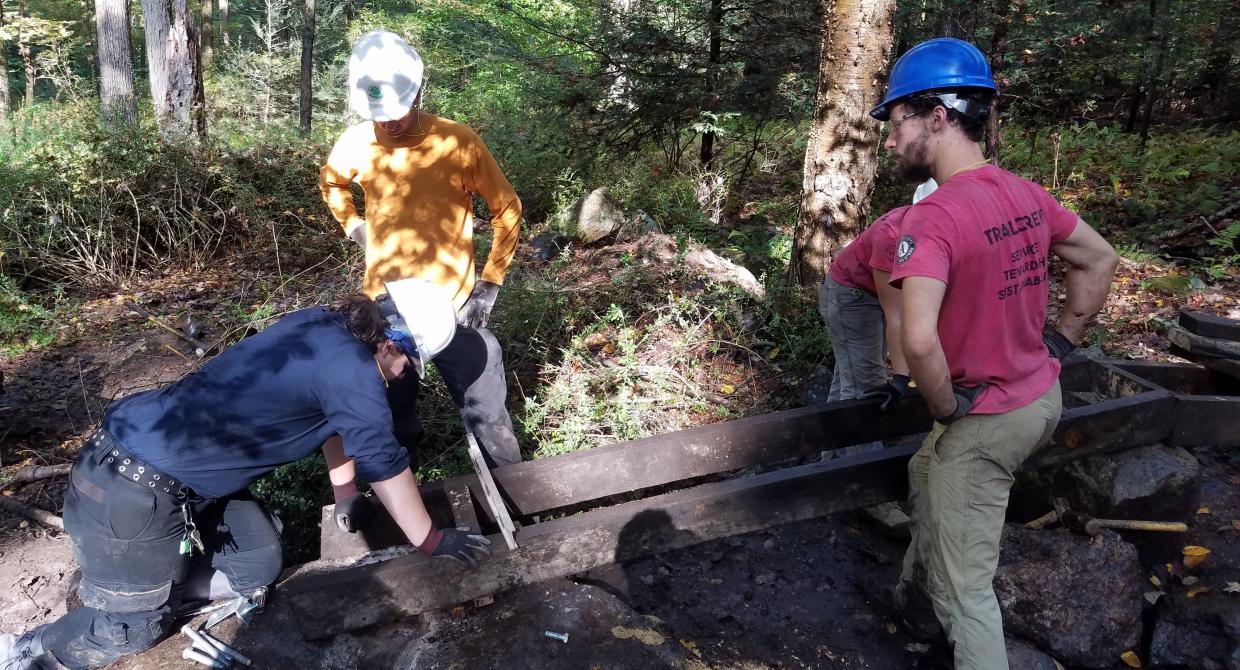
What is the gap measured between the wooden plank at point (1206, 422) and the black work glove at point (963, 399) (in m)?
1.76

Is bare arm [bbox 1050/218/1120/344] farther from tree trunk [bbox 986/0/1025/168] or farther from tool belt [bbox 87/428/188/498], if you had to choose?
tree trunk [bbox 986/0/1025/168]

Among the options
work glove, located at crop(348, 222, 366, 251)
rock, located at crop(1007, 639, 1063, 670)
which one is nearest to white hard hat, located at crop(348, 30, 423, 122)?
work glove, located at crop(348, 222, 366, 251)

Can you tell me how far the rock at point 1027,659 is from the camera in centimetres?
282

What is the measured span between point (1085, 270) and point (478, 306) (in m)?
2.58

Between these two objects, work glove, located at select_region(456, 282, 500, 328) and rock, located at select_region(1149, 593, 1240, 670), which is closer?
rock, located at select_region(1149, 593, 1240, 670)

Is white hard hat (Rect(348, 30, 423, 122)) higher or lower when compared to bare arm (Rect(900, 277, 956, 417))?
higher

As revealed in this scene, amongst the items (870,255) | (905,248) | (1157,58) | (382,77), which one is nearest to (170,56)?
(382,77)

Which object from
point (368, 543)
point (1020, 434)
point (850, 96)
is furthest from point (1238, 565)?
point (368, 543)

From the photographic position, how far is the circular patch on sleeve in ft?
7.07

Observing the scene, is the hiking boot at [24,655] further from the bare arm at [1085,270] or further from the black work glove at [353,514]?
the bare arm at [1085,270]

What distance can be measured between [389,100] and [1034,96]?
8.71 metres

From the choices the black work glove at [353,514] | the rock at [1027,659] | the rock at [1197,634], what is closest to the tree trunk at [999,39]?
the rock at [1197,634]

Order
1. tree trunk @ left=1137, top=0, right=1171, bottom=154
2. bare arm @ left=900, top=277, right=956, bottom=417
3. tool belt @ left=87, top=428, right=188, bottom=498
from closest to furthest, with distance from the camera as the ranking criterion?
bare arm @ left=900, top=277, right=956, bottom=417 < tool belt @ left=87, top=428, right=188, bottom=498 < tree trunk @ left=1137, top=0, right=1171, bottom=154

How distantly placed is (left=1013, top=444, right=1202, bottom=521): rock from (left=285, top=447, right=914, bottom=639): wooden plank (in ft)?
2.94
